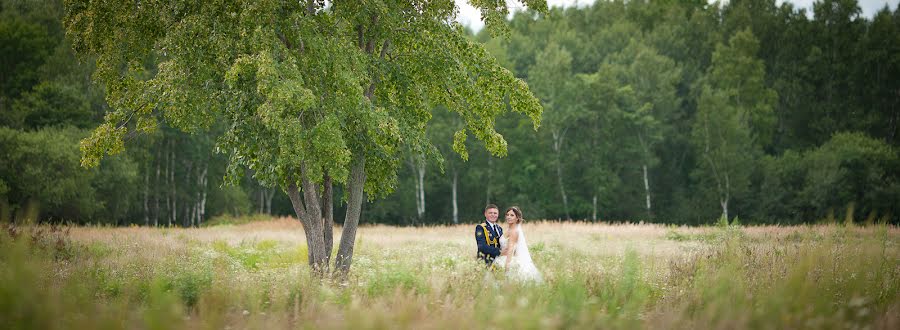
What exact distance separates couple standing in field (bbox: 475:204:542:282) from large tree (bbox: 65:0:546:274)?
64.0 inches

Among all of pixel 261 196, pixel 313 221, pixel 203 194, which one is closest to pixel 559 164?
pixel 261 196

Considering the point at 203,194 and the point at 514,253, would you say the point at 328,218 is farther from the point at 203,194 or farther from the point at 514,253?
the point at 203,194

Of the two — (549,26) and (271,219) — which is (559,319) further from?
(549,26)

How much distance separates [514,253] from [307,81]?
4.35 m

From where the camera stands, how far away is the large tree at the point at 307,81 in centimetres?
963

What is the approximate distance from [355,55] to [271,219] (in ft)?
94.3

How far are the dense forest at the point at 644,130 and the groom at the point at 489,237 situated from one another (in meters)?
28.4

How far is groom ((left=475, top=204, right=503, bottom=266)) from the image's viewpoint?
10.8 meters

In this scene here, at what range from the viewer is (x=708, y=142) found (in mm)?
46531

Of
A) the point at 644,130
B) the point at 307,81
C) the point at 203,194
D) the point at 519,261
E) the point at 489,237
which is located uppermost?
the point at 644,130

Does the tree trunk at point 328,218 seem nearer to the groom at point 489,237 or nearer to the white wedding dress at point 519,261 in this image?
the groom at point 489,237

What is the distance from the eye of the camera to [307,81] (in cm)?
1048

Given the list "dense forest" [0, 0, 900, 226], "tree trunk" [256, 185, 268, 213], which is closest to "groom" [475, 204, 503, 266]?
"dense forest" [0, 0, 900, 226]

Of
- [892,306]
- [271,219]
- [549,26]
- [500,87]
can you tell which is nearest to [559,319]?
[892,306]
